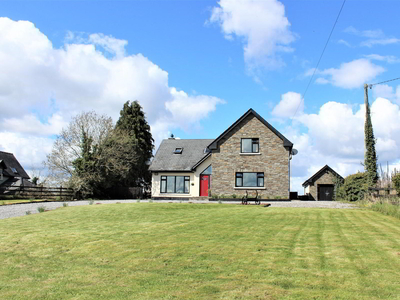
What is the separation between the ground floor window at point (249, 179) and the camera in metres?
31.9

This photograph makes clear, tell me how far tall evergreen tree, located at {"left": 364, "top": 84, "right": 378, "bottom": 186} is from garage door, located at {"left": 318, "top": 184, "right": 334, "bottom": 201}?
12.9 m

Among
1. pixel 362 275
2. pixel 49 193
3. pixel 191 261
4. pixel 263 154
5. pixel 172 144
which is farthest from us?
pixel 172 144

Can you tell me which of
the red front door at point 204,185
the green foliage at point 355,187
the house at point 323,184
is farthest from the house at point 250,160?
the house at point 323,184

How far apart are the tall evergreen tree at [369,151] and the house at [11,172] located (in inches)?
1768

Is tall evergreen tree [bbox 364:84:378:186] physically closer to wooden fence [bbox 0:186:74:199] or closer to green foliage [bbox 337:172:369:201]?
green foliage [bbox 337:172:369:201]

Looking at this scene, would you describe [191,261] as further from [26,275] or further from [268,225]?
[268,225]

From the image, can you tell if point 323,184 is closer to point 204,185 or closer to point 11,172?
point 204,185

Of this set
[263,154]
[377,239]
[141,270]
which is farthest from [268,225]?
[263,154]

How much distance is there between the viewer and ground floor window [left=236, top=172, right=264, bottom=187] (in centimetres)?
3185

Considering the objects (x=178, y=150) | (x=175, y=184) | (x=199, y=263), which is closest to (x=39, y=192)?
(x=175, y=184)

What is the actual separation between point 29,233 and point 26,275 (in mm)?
4116

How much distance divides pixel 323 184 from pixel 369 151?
43.0ft

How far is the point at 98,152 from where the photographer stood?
38.5 m

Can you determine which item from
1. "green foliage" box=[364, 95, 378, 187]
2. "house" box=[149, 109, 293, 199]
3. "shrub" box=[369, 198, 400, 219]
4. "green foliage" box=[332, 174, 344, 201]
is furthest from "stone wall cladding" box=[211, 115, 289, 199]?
"shrub" box=[369, 198, 400, 219]
